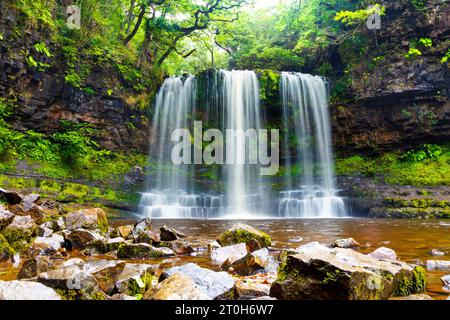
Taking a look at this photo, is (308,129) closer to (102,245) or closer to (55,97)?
(55,97)

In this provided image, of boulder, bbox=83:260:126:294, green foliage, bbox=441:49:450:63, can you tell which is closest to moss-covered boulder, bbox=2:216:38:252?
boulder, bbox=83:260:126:294

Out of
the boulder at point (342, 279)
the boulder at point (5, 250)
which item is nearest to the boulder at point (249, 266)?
the boulder at point (342, 279)

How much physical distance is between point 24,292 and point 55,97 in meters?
13.1

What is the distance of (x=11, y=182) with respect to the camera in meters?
10.1

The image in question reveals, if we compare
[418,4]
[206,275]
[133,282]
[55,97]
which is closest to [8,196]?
[133,282]

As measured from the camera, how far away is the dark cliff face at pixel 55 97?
11617 mm

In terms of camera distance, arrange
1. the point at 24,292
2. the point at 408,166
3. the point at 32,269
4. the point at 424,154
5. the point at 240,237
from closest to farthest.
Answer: the point at 24,292
the point at 32,269
the point at 240,237
the point at 408,166
the point at 424,154

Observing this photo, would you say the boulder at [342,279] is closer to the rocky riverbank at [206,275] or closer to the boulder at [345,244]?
the rocky riverbank at [206,275]

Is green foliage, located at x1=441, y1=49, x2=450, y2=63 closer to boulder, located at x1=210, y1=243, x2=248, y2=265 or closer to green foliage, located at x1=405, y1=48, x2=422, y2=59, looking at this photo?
green foliage, located at x1=405, y1=48, x2=422, y2=59

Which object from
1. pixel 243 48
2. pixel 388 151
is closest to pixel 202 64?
pixel 243 48

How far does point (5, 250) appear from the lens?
3.86 metres
